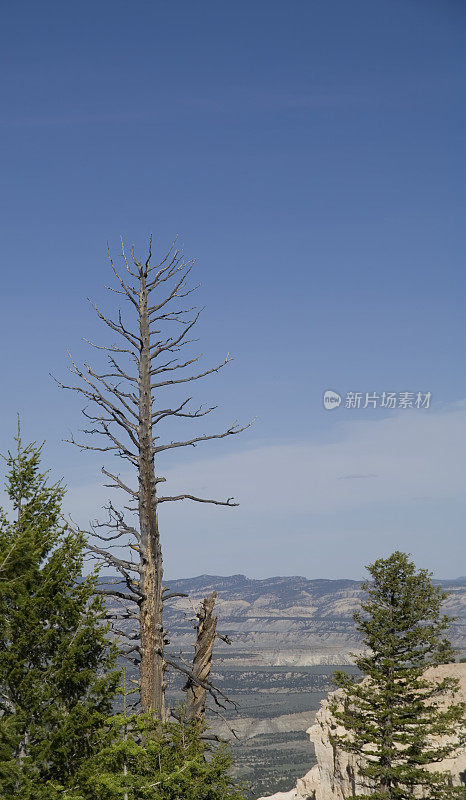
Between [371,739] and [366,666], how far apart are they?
3.30 metres

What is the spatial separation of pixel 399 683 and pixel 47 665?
22.3 meters

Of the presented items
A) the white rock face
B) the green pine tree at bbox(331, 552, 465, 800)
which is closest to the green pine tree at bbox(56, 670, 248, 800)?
the green pine tree at bbox(331, 552, 465, 800)

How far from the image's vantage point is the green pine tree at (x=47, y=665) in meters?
15.0

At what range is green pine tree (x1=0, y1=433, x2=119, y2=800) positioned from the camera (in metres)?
15.0

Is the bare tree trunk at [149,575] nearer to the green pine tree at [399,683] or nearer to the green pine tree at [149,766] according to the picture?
the green pine tree at [149,766]

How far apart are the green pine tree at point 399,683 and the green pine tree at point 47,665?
20.2 m

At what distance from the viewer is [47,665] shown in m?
15.9

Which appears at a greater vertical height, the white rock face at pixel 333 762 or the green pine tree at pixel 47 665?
the green pine tree at pixel 47 665

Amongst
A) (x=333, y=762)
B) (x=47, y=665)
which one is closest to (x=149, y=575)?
(x=47, y=665)

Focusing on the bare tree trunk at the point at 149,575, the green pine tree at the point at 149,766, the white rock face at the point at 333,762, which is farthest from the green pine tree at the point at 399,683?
the bare tree trunk at the point at 149,575

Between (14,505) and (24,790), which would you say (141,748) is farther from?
(14,505)

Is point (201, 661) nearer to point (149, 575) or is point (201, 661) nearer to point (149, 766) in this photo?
point (149, 766)

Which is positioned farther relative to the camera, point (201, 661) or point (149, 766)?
point (201, 661)

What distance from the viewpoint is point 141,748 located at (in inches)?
530
